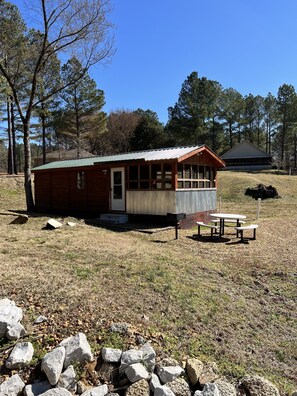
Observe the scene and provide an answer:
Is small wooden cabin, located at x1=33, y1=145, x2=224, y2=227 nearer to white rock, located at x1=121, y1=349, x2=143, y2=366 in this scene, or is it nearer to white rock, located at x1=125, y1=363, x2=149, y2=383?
white rock, located at x1=121, y1=349, x2=143, y2=366

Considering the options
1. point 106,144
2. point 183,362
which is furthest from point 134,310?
point 106,144

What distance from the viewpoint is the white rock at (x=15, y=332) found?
3.48 meters

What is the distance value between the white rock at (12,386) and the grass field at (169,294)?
14.0 inches

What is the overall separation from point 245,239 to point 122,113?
40229 millimetres

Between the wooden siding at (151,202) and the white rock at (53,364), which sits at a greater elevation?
the wooden siding at (151,202)

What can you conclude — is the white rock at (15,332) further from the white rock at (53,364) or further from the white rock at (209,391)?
the white rock at (209,391)

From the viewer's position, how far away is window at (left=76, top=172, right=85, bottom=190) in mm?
14242

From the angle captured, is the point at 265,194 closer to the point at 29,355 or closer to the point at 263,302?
the point at 263,302

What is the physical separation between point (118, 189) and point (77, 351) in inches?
384

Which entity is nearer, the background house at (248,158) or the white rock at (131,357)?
the white rock at (131,357)

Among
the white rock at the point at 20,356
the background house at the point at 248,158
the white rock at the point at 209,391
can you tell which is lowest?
the white rock at the point at 209,391

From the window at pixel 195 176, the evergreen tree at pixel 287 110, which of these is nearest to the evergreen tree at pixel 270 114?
the evergreen tree at pixel 287 110

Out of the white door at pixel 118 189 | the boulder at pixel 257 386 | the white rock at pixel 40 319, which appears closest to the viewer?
the boulder at pixel 257 386

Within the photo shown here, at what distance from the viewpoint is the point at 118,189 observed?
1279cm
